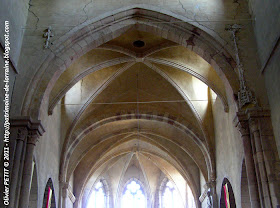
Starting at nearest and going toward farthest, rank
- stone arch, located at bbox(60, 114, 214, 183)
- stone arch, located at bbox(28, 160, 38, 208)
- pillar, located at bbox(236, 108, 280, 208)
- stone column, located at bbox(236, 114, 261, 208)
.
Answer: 1. pillar, located at bbox(236, 108, 280, 208)
2. stone column, located at bbox(236, 114, 261, 208)
3. stone arch, located at bbox(28, 160, 38, 208)
4. stone arch, located at bbox(60, 114, 214, 183)

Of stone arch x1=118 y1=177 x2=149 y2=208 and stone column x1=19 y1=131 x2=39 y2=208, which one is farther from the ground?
stone arch x1=118 y1=177 x2=149 y2=208

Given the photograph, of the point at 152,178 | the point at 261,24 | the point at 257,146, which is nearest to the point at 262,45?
the point at 261,24

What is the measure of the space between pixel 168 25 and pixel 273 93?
12.6 feet

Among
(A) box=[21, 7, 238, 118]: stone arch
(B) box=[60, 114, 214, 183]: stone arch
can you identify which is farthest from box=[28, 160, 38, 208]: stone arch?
(B) box=[60, 114, 214, 183]: stone arch

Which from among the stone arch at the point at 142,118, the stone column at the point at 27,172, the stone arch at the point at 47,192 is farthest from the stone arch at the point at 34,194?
the stone arch at the point at 142,118

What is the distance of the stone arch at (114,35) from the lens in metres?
10.4

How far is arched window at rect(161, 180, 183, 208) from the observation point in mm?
23328

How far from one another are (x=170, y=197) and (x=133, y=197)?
2308 mm

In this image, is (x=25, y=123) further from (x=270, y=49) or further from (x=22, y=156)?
(x=270, y=49)

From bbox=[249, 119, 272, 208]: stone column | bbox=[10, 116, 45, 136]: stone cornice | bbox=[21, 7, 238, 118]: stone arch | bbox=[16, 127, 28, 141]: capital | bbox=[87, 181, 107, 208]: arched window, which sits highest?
bbox=[21, 7, 238, 118]: stone arch

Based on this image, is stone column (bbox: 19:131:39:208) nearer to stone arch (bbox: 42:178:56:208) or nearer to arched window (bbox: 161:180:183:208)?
stone arch (bbox: 42:178:56:208)

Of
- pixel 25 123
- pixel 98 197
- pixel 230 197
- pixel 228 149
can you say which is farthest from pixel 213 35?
pixel 98 197

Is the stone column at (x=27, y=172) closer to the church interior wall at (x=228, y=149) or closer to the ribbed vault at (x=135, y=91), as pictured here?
the ribbed vault at (x=135, y=91)

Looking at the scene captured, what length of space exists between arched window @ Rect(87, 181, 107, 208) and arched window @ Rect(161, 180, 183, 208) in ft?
11.9
